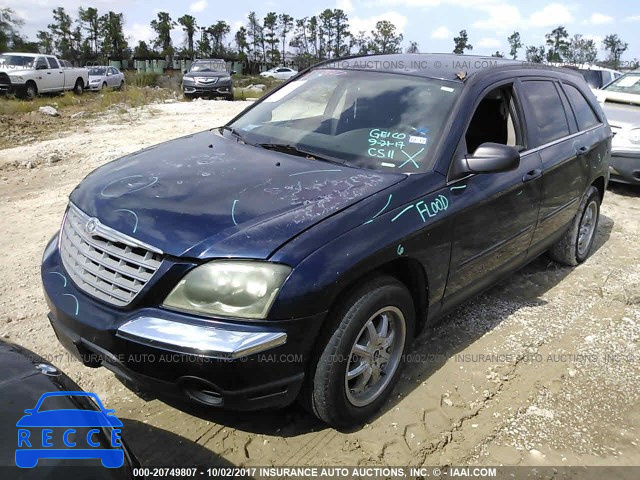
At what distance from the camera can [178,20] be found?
226ft

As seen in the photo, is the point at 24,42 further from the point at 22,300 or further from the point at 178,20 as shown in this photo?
the point at 22,300

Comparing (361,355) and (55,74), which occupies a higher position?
(55,74)

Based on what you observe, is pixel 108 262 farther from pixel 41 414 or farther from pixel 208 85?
pixel 208 85

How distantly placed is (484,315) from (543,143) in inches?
52.8

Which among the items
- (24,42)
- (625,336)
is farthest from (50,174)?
(24,42)

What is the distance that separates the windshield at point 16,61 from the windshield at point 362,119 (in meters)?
19.0

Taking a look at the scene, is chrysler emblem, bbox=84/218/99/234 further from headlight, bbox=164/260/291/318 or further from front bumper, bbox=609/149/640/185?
front bumper, bbox=609/149/640/185

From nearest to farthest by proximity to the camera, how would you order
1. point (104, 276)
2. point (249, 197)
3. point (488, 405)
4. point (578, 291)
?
point (104, 276) → point (249, 197) → point (488, 405) → point (578, 291)

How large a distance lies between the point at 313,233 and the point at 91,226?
41.9 inches

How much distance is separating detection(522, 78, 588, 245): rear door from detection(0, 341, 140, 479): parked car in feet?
10.9

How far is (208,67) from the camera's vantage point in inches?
871

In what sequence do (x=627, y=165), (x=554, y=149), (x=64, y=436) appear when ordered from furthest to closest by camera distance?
(x=627, y=165) < (x=554, y=149) < (x=64, y=436)

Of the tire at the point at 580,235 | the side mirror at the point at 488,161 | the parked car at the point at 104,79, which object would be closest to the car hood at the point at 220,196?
the side mirror at the point at 488,161

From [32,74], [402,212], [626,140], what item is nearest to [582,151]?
[402,212]
